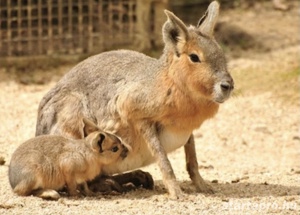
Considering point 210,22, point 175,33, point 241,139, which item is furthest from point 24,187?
point 241,139

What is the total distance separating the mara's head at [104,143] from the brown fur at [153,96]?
0.16 meters

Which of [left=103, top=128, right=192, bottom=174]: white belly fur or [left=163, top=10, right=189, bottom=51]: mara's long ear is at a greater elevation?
[left=163, top=10, right=189, bottom=51]: mara's long ear

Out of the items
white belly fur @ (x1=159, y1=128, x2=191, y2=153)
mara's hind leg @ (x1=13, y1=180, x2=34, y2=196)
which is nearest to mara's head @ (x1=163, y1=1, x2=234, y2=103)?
white belly fur @ (x1=159, y1=128, x2=191, y2=153)

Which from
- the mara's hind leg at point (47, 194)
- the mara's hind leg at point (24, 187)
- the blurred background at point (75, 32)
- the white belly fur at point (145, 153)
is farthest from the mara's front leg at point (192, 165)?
the blurred background at point (75, 32)

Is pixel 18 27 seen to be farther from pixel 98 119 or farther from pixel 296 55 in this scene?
pixel 98 119

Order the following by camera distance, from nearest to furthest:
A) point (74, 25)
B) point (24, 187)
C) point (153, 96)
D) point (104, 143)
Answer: point (24, 187) < point (104, 143) < point (153, 96) < point (74, 25)

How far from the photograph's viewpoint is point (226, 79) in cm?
763

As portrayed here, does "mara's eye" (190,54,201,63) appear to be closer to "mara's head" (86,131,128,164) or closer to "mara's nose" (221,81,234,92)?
"mara's nose" (221,81,234,92)

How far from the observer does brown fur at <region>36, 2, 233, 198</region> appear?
776 centimetres

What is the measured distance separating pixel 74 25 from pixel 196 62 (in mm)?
6378

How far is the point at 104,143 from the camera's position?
7852 millimetres

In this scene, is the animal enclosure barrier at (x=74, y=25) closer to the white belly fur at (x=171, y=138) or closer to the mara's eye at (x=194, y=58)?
the white belly fur at (x=171, y=138)

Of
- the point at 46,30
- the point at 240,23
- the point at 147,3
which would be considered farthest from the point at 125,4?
the point at 240,23

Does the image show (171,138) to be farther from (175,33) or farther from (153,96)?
(175,33)
